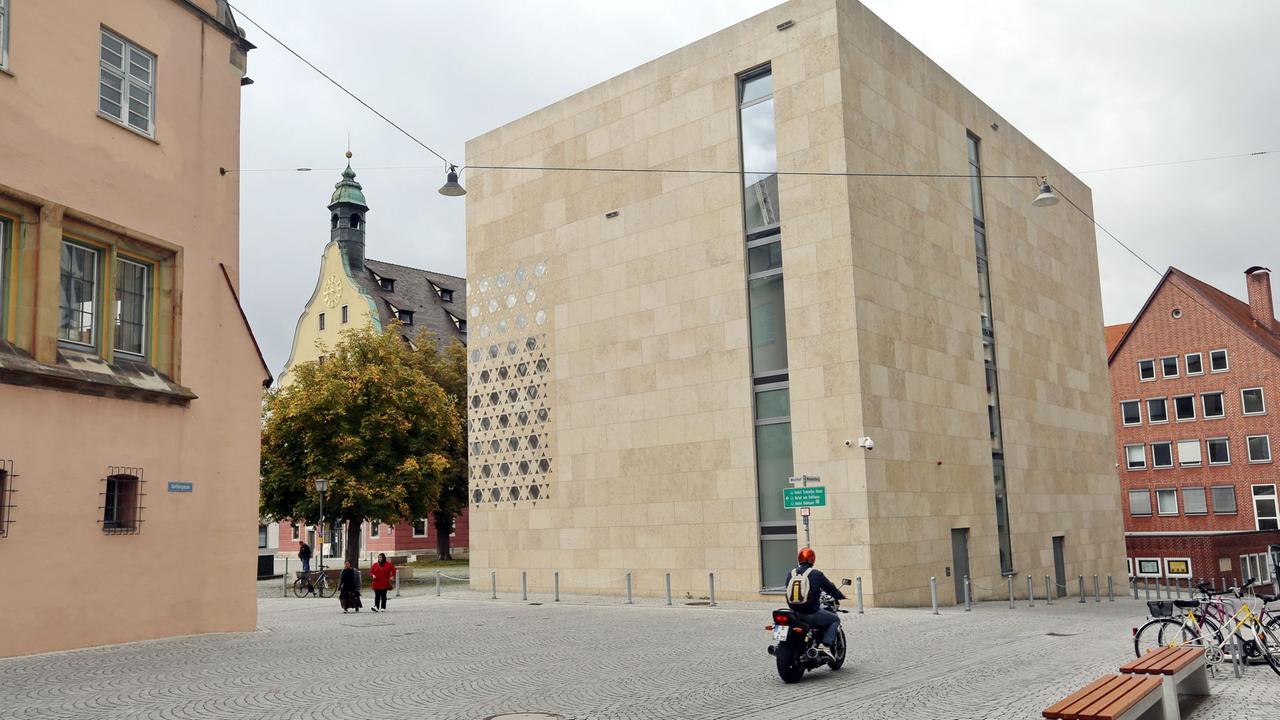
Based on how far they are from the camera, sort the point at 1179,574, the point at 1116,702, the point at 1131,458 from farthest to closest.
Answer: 1. the point at 1131,458
2. the point at 1179,574
3. the point at 1116,702

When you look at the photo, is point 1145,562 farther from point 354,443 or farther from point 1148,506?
point 354,443

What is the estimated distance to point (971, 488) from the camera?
29609 millimetres

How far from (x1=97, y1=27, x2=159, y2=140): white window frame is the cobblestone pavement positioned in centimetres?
884

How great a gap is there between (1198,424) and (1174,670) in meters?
58.2

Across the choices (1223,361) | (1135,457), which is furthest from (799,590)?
(1135,457)

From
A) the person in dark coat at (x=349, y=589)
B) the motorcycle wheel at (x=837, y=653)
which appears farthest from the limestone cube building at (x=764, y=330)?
the motorcycle wheel at (x=837, y=653)

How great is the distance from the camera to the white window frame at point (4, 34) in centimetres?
1609

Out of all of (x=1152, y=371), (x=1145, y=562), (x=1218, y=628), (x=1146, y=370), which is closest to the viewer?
(x=1218, y=628)

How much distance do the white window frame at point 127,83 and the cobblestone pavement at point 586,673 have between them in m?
8.84

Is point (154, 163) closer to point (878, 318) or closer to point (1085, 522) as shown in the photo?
point (878, 318)

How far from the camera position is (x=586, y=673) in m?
13.1

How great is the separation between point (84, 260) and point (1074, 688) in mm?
16180

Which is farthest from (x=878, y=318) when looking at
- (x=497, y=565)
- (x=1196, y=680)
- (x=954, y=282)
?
(x=1196, y=680)

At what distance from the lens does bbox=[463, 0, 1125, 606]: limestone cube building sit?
2603cm
